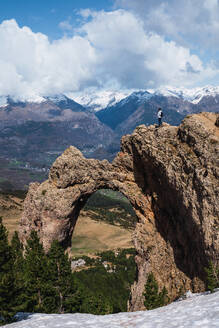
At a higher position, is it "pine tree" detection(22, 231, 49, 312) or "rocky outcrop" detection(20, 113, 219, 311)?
"rocky outcrop" detection(20, 113, 219, 311)

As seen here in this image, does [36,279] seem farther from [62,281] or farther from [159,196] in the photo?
[159,196]

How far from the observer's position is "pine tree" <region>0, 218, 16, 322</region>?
94.8 feet

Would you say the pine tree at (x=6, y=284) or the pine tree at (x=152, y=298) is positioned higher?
the pine tree at (x=6, y=284)

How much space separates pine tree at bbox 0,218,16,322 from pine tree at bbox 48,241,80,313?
1497 centimetres

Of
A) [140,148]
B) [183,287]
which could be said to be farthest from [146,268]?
[140,148]

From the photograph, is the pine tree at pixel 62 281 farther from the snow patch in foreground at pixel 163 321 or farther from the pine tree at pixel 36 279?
the snow patch in foreground at pixel 163 321

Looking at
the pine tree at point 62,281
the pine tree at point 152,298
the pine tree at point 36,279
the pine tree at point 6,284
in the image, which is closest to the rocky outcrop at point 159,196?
the pine tree at point 152,298

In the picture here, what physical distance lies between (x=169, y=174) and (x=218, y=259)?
14543mm

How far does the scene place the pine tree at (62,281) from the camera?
45188 millimetres

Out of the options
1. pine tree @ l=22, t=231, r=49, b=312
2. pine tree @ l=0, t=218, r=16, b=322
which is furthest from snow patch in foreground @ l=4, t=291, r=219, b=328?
pine tree @ l=22, t=231, r=49, b=312

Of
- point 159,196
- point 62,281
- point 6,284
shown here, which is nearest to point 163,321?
point 6,284

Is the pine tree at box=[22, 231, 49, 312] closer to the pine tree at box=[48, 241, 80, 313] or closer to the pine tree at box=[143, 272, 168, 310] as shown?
the pine tree at box=[48, 241, 80, 313]

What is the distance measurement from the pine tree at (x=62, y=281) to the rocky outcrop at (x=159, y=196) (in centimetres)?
828

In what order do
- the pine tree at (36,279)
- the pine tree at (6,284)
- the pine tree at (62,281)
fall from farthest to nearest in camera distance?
1. the pine tree at (62,281)
2. the pine tree at (36,279)
3. the pine tree at (6,284)
